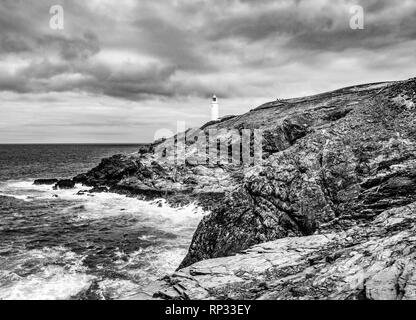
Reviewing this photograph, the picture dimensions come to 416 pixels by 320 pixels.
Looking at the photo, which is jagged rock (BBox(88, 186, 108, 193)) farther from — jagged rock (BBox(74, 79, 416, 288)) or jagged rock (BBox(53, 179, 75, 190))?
jagged rock (BBox(74, 79, 416, 288))

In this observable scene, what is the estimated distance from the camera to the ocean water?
2081 centimetres

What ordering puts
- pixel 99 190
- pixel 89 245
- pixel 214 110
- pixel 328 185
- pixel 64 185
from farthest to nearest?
pixel 214 110 < pixel 64 185 < pixel 99 190 < pixel 89 245 < pixel 328 185

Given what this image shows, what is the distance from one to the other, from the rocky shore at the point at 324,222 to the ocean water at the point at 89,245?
3.44 m

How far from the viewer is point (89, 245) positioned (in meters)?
29.3

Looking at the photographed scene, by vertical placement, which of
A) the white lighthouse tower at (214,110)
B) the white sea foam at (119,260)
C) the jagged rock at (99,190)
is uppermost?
the white lighthouse tower at (214,110)

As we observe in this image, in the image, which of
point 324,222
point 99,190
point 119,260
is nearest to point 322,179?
point 324,222

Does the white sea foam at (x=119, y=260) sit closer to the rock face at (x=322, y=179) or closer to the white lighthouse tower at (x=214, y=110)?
the rock face at (x=322, y=179)

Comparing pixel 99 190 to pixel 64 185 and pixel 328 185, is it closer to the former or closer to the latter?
pixel 64 185

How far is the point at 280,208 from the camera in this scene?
14.7 meters

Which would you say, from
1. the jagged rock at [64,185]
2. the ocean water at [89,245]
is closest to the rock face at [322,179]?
the ocean water at [89,245]

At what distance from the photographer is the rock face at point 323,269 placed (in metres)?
7.43

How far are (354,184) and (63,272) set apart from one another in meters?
20.4

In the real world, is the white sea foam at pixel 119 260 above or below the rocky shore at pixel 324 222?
below

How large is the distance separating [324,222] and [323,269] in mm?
4707
